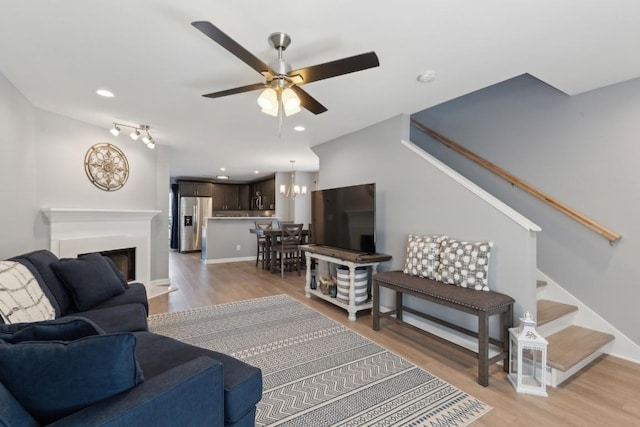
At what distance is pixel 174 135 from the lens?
420 centimetres

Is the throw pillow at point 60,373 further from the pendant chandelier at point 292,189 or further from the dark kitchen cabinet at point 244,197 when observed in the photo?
the dark kitchen cabinet at point 244,197

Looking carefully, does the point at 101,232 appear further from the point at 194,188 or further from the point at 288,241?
the point at 194,188

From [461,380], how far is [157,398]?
2092 mm

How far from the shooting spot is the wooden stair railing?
2.50 metres

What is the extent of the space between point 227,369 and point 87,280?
179 centimetres

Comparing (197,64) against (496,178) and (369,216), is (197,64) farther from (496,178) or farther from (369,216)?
(496,178)

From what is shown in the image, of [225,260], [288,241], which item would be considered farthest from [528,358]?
[225,260]

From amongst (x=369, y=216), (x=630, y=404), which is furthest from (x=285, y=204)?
(x=630, y=404)

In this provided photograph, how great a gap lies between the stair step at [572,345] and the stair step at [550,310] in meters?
0.17

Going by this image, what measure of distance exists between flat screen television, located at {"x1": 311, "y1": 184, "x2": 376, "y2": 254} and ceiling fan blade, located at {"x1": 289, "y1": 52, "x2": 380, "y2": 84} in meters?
1.82

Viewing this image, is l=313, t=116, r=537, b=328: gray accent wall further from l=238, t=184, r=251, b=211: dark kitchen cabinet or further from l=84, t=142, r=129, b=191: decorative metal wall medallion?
l=238, t=184, r=251, b=211: dark kitchen cabinet

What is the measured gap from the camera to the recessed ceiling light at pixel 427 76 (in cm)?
231

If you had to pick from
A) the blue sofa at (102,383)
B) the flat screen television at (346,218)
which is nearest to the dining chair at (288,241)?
the flat screen television at (346,218)

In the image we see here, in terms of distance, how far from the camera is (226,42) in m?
1.39
